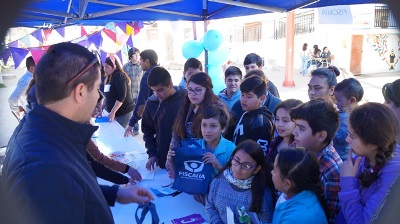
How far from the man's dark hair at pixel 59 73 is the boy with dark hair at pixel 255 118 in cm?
138

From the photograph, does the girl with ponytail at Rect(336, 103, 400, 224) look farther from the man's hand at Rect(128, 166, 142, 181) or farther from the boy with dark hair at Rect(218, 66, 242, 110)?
the boy with dark hair at Rect(218, 66, 242, 110)

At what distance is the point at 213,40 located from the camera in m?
5.00

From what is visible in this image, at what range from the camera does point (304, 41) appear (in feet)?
58.9

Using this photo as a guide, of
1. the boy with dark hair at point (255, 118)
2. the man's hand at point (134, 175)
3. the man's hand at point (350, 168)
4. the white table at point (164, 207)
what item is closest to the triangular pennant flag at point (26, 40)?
the white table at point (164, 207)

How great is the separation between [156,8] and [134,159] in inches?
98.8

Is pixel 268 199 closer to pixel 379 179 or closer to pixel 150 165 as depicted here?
pixel 379 179

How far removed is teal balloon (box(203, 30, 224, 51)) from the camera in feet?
Answer: 16.4

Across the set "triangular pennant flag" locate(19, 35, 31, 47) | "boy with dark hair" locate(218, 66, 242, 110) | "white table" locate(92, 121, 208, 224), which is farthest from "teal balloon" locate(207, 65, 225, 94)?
"triangular pennant flag" locate(19, 35, 31, 47)

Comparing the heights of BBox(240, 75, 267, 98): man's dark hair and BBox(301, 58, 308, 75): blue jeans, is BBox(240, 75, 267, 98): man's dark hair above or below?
above

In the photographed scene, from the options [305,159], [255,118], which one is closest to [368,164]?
[305,159]

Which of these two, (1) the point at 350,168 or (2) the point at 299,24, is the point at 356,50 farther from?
(1) the point at 350,168

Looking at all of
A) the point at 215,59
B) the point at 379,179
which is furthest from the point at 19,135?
the point at 215,59

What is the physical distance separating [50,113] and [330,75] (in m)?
2.34

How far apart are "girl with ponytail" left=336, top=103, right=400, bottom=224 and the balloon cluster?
148 inches
